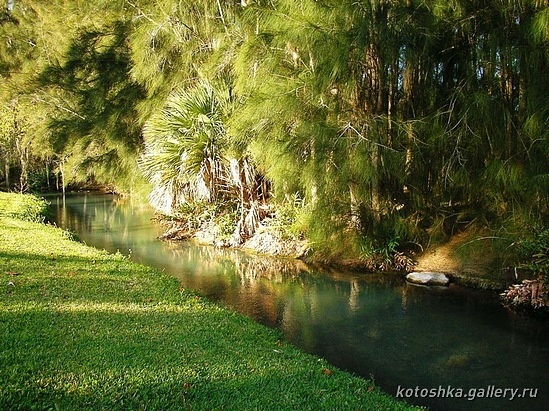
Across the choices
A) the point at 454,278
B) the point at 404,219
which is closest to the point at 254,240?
the point at 404,219

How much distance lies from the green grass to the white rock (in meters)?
3.51

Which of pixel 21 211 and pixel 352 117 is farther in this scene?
pixel 21 211

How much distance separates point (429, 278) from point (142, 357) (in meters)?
5.34

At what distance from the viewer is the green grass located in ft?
9.68

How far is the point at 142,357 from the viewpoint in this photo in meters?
3.52

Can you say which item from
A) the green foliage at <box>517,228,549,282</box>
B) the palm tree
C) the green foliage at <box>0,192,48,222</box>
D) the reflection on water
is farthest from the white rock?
the green foliage at <box>0,192,48,222</box>

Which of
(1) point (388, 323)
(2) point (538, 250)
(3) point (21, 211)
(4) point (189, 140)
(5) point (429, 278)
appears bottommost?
(1) point (388, 323)

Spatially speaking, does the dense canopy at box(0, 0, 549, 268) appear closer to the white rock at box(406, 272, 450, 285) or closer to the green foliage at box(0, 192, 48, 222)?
the white rock at box(406, 272, 450, 285)

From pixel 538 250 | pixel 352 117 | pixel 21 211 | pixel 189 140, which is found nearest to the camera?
pixel 538 250

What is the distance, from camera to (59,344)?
11.8ft

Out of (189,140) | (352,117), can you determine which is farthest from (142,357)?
(189,140)

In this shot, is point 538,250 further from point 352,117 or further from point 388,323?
point 352,117

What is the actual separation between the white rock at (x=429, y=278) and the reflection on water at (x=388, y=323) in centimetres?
20

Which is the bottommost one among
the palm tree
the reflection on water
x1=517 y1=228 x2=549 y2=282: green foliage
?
the reflection on water
